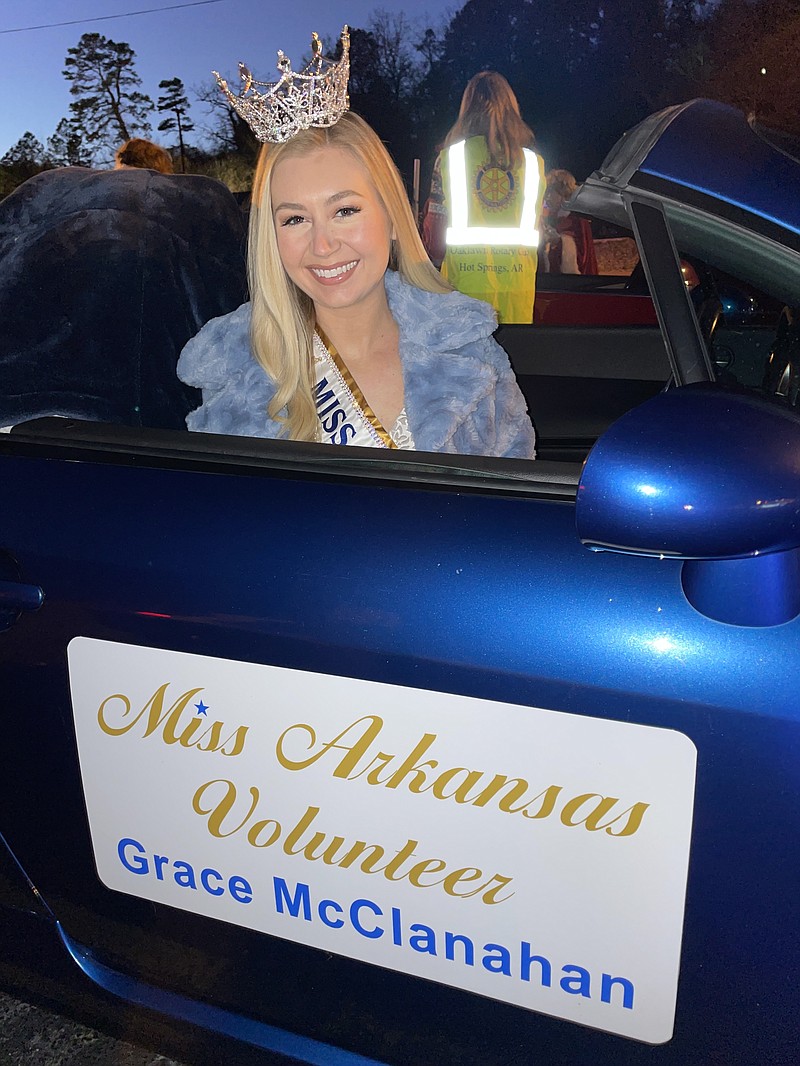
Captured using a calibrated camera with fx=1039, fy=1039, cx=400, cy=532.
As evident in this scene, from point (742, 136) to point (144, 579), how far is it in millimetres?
807

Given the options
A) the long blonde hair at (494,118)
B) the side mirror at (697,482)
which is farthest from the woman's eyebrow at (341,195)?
the long blonde hair at (494,118)

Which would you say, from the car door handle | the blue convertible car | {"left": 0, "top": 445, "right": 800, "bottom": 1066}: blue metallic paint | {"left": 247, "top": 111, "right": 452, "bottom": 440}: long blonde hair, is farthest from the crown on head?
the car door handle

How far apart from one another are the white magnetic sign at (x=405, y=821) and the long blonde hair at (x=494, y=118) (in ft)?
8.75

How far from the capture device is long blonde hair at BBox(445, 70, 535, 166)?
3238mm

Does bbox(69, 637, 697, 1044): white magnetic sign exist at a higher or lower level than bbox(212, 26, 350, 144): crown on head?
lower

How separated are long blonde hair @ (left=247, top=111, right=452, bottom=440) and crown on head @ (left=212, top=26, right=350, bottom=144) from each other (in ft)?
0.06

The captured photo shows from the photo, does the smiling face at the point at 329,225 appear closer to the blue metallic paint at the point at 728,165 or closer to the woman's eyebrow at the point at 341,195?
the woman's eyebrow at the point at 341,195

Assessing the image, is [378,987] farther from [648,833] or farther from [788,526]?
[788,526]

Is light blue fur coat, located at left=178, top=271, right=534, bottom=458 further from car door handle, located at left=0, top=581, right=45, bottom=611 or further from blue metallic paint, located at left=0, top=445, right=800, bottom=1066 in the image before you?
car door handle, located at left=0, top=581, right=45, bottom=611

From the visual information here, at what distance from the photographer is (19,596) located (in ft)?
3.56

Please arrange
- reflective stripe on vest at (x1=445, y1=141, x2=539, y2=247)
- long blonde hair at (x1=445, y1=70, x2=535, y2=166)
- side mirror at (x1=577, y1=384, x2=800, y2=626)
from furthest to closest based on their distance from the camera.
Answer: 1. reflective stripe on vest at (x1=445, y1=141, x2=539, y2=247)
2. long blonde hair at (x1=445, y1=70, x2=535, y2=166)
3. side mirror at (x1=577, y1=384, x2=800, y2=626)

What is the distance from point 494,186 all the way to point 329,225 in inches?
78.6

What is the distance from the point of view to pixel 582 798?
34.5 inches

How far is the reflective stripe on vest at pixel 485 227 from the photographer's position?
132 inches
